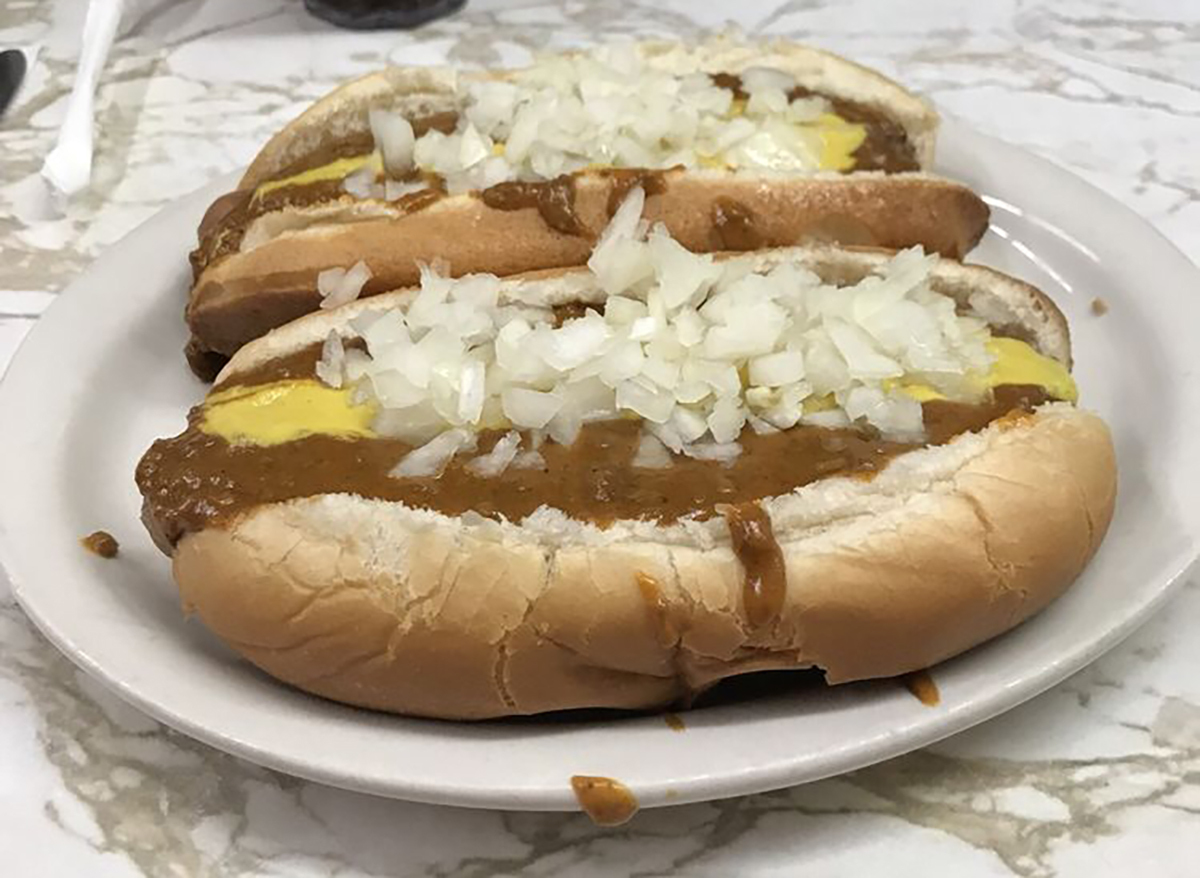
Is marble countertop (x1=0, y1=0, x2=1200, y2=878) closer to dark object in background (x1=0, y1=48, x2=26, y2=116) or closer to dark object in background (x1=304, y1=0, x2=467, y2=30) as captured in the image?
dark object in background (x1=0, y1=48, x2=26, y2=116)

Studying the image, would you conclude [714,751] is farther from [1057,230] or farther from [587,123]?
[1057,230]

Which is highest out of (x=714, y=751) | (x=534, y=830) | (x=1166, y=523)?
(x=1166, y=523)

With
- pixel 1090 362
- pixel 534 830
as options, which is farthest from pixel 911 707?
pixel 1090 362

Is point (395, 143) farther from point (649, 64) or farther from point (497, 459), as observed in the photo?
point (497, 459)

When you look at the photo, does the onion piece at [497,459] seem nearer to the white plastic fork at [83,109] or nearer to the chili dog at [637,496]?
the chili dog at [637,496]

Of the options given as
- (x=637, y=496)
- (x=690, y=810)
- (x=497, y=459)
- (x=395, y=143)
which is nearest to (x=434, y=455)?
(x=497, y=459)

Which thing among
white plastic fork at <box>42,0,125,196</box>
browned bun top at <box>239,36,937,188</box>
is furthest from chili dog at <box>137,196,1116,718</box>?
white plastic fork at <box>42,0,125,196</box>
